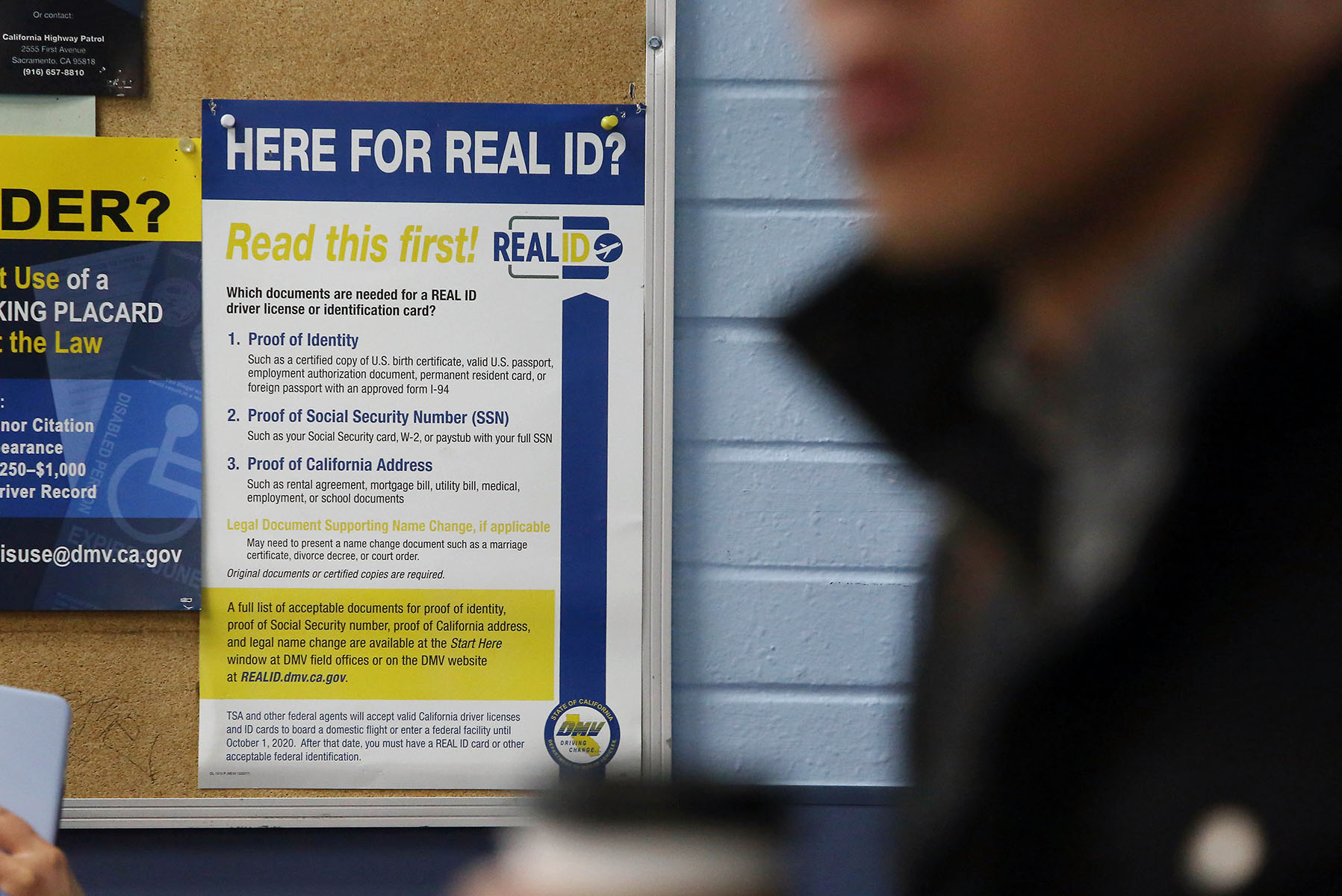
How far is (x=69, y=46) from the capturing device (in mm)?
1529

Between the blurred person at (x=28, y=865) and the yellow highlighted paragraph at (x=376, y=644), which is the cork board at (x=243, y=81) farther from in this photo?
the blurred person at (x=28, y=865)

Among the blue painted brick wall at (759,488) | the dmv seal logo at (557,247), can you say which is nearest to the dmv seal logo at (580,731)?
the blue painted brick wall at (759,488)

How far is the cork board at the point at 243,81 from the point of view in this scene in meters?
1.55

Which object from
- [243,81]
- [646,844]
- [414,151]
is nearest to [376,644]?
[414,151]

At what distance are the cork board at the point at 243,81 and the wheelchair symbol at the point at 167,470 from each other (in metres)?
0.12

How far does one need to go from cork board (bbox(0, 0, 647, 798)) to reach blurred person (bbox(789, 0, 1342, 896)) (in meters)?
1.45

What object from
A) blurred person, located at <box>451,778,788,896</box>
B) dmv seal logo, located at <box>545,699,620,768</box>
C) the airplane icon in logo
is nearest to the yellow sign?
the airplane icon in logo

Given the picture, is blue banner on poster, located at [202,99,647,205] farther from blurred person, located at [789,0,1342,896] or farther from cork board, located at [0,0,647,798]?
blurred person, located at [789,0,1342,896]

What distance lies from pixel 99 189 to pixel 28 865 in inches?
40.0

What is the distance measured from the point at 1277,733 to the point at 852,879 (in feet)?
5.04

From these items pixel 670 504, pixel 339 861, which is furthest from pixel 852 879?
pixel 339 861

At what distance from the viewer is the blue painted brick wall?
1575 millimetres

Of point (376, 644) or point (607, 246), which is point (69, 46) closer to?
point (607, 246)

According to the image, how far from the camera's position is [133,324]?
156 centimetres
